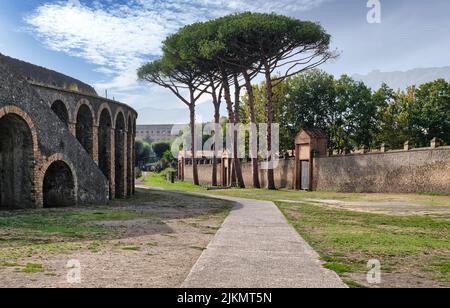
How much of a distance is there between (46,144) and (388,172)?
2055cm

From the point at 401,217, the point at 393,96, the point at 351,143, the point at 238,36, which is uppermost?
the point at 238,36

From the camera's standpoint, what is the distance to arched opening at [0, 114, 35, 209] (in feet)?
52.9

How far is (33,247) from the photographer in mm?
8117

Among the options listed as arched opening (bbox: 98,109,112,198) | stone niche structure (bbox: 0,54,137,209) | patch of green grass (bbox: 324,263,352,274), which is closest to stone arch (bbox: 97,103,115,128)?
stone niche structure (bbox: 0,54,137,209)

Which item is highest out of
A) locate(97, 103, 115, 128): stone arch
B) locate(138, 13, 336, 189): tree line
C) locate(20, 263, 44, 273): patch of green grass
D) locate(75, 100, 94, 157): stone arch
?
locate(138, 13, 336, 189): tree line

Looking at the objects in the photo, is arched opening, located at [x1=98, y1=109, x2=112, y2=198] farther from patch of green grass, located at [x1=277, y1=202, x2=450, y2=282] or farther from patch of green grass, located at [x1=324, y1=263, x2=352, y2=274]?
patch of green grass, located at [x1=324, y1=263, x2=352, y2=274]

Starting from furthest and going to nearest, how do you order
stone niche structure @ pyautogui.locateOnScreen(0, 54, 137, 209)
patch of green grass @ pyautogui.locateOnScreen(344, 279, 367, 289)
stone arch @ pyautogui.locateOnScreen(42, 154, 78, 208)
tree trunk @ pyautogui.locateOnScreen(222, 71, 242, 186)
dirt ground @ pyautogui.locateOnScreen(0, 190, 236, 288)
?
tree trunk @ pyautogui.locateOnScreen(222, 71, 242, 186), stone arch @ pyautogui.locateOnScreen(42, 154, 78, 208), stone niche structure @ pyautogui.locateOnScreen(0, 54, 137, 209), dirt ground @ pyautogui.locateOnScreen(0, 190, 236, 288), patch of green grass @ pyautogui.locateOnScreen(344, 279, 367, 289)

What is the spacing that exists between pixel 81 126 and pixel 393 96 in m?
34.7

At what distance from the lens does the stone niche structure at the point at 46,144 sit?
1572 centimetres

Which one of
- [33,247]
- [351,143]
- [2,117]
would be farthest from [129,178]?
[351,143]

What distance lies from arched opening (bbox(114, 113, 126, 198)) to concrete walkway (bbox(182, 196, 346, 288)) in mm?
16151

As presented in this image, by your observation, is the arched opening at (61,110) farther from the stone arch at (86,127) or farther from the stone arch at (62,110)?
the stone arch at (86,127)

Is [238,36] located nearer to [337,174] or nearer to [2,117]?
[337,174]
